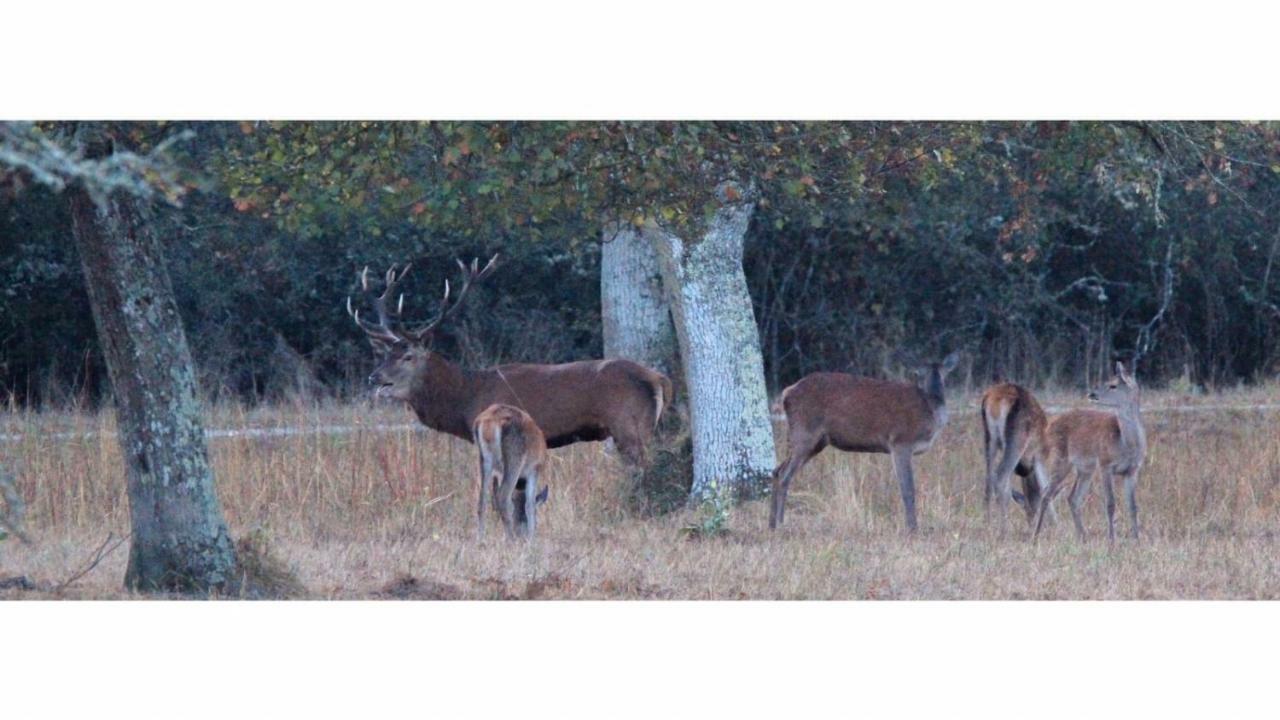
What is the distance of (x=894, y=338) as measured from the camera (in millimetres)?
19344

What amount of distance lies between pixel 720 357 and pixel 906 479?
1.40 metres

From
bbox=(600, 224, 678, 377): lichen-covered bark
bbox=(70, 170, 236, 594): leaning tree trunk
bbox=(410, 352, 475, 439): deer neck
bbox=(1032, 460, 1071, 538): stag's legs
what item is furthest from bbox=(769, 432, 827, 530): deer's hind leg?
bbox=(70, 170, 236, 594): leaning tree trunk

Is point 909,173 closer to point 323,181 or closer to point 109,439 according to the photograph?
point 323,181

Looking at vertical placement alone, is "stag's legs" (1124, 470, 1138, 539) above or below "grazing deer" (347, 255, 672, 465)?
below

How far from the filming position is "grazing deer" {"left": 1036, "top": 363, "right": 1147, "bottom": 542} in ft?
35.8

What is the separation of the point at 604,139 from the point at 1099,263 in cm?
1188

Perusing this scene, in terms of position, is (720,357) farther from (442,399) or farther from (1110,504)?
(1110,504)

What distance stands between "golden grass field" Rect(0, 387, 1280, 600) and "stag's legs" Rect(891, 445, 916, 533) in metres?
0.15

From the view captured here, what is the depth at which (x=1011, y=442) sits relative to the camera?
11422 mm

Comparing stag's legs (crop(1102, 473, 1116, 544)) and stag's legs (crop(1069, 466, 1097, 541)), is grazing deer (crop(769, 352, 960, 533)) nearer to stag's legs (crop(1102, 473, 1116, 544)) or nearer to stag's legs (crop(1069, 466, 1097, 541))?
stag's legs (crop(1069, 466, 1097, 541))

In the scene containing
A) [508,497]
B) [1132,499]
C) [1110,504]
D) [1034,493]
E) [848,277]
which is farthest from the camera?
[848,277]

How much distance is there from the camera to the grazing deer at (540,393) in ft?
40.1

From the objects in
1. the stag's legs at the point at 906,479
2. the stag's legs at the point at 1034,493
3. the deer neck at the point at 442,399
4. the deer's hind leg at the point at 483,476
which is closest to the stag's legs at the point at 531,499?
the deer's hind leg at the point at 483,476

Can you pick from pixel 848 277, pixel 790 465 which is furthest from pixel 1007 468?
pixel 848 277
